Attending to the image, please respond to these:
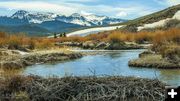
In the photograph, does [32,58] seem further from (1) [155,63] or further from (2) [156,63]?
(2) [156,63]

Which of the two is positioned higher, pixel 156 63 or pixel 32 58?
pixel 156 63

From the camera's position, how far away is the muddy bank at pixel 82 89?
16.4 metres

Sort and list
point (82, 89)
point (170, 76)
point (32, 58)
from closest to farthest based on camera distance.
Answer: point (82, 89)
point (170, 76)
point (32, 58)

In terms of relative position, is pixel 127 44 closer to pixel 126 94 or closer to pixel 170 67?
pixel 170 67

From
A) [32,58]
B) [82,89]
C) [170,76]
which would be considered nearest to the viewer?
[82,89]

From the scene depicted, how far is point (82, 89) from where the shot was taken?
55.1 feet

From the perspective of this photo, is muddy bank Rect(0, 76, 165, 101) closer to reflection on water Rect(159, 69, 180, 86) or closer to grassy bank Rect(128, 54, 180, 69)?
reflection on water Rect(159, 69, 180, 86)

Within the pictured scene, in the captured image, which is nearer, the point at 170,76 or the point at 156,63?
the point at 170,76

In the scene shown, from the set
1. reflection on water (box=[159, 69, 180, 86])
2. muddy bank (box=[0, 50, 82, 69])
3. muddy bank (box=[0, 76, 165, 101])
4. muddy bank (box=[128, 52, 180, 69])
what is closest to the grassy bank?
muddy bank (box=[128, 52, 180, 69])

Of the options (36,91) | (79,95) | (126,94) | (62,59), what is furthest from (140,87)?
(62,59)

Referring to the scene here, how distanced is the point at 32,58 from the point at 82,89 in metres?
29.9

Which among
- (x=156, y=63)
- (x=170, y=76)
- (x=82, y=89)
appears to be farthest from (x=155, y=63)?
(x=82, y=89)

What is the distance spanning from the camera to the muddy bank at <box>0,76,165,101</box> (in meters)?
16.4

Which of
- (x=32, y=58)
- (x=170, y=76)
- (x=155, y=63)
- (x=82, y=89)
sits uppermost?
(x=82, y=89)
